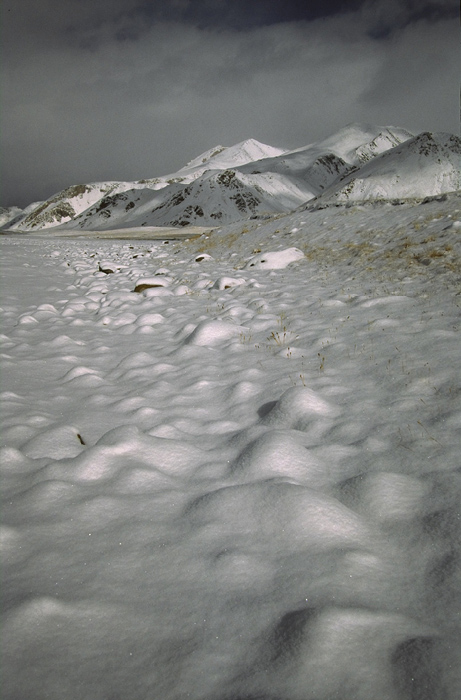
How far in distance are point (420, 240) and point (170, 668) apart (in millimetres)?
8434

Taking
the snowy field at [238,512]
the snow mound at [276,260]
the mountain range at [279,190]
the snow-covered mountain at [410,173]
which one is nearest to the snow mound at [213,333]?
the snowy field at [238,512]

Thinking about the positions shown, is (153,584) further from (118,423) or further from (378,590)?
(118,423)

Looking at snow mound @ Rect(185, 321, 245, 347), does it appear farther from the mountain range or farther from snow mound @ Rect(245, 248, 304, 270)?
the mountain range

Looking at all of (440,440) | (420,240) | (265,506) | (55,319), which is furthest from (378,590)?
(420,240)

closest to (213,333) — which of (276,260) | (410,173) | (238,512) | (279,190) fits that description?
(238,512)

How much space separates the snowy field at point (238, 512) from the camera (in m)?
1.29

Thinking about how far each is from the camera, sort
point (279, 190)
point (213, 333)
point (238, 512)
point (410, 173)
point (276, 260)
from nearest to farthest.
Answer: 1. point (238, 512)
2. point (213, 333)
3. point (276, 260)
4. point (410, 173)
5. point (279, 190)

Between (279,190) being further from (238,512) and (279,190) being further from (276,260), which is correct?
(238,512)

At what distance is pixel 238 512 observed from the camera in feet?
6.57

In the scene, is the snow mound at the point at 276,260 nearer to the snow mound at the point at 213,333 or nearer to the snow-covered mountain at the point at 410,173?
the snow mound at the point at 213,333

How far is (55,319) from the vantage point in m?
6.35

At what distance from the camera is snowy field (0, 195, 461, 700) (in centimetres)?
129

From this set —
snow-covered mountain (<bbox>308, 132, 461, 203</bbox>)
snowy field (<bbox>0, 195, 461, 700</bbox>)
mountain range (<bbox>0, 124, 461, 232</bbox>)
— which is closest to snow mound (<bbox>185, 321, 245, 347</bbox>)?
snowy field (<bbox>0, 195, 461, 700</bbox>)

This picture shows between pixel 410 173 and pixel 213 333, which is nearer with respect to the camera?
pixel 213 333
